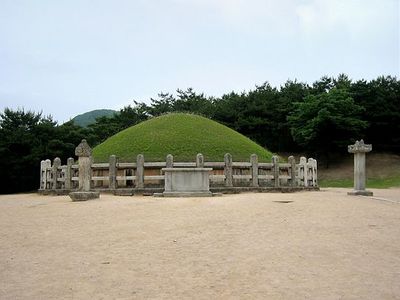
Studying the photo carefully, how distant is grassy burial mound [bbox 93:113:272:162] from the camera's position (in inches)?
870

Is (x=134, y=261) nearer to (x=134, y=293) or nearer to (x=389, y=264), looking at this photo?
(x=134, y=293)

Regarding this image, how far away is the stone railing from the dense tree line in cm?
1306

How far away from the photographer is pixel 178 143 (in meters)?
23.0

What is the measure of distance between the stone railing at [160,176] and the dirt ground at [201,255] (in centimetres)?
765

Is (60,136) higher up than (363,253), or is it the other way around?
(60,136)

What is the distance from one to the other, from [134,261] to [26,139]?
98.2ft

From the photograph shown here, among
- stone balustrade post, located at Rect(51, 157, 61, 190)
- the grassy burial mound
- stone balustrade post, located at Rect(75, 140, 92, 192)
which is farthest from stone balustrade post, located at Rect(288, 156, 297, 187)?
stone balustrade post, located at Rect(51, 157, 61, 190)

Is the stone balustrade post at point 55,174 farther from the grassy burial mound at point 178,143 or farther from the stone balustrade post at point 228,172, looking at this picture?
the stone balustrade post at point 228,172

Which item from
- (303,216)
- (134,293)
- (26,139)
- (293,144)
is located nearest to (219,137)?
(303,216)

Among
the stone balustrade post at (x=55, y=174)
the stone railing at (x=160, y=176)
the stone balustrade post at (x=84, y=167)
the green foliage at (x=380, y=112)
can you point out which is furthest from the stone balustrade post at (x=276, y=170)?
the green foliage at (x=380, y=112)

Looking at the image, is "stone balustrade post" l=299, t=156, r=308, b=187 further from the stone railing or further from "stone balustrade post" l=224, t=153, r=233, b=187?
"stone balustrade post" l=224, t=153, r=233, b=187

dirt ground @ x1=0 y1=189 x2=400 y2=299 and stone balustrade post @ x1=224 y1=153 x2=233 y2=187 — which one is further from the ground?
stone balustrade post @ x1=224 y1=153 x2=233 y2=187

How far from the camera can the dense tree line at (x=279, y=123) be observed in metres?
33.1

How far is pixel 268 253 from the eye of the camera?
677cm
